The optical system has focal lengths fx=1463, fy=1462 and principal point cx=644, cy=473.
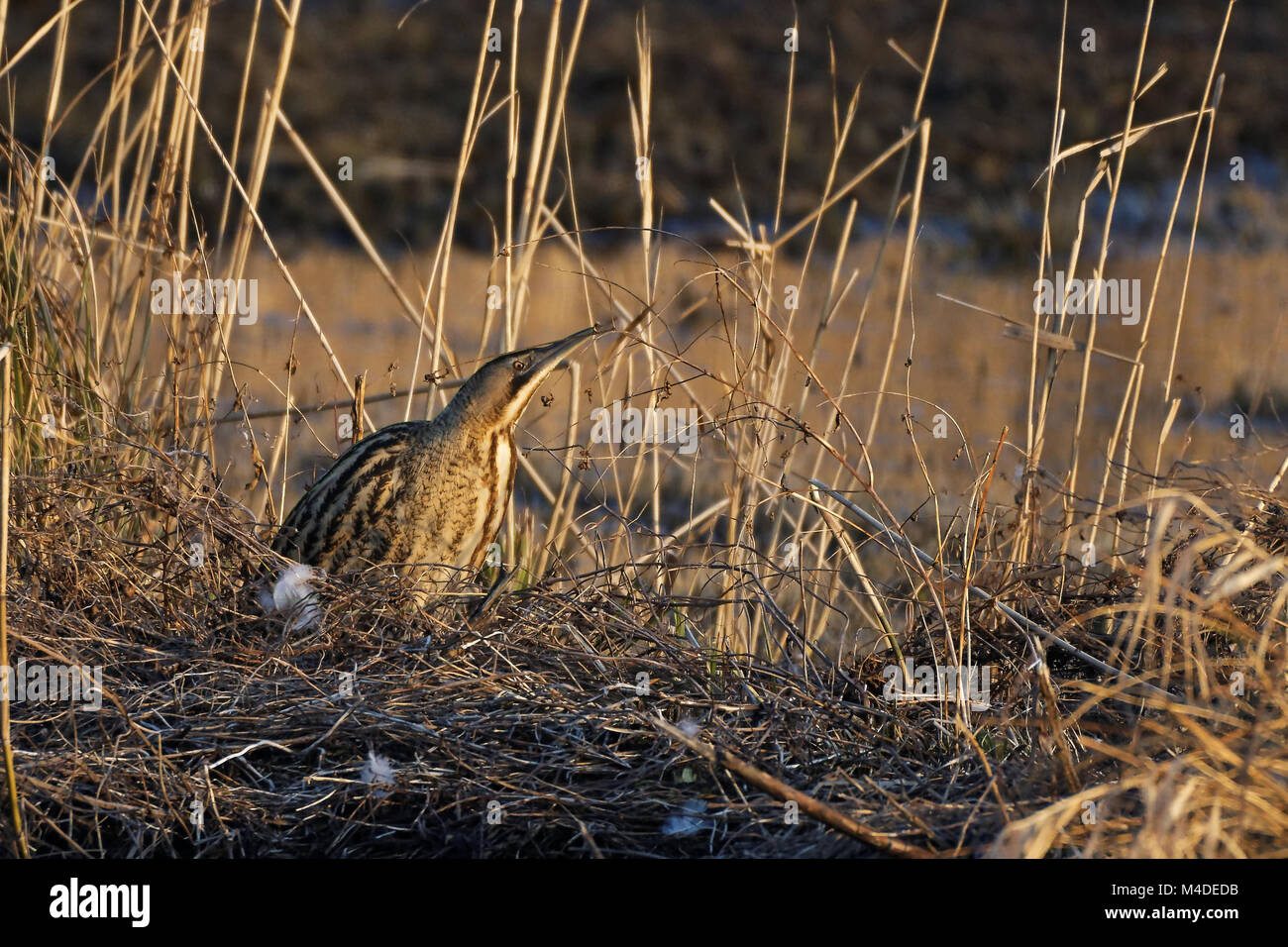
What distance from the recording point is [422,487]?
8.23 feet

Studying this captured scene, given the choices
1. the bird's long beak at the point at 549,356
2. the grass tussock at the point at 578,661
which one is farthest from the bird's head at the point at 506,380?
the grass tussock at the point at 578,661

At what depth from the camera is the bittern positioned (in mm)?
2477

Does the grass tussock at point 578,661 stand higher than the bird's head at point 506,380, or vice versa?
the bird's head at point 506,380

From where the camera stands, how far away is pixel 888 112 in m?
13.7

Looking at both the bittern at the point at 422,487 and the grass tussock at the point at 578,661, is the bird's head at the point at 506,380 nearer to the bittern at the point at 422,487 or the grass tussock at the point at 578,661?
the bittern at the point at 422,487

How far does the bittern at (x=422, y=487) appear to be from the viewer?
2.48 metres

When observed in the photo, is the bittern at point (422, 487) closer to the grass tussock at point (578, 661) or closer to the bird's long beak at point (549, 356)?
the bird's long beak at point (549, 356)

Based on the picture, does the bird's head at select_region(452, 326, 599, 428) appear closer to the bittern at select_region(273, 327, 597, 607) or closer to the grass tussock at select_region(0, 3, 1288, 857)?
the bittern at select_region(273, 327, 597, 607)

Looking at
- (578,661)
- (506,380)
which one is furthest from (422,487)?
(578,661)

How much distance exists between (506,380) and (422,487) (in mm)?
234

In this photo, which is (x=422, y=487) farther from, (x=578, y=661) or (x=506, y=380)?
(x=578, y=661)

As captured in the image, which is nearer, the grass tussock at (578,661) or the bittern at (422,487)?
the grass tussock at (578,661)

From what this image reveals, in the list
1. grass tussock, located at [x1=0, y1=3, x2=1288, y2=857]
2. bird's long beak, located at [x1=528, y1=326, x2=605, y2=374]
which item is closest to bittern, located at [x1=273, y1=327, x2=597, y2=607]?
bird's long beak, located at [x1=528, y1=326, x2=605, y2=374]

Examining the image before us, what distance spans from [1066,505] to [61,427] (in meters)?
1.64
